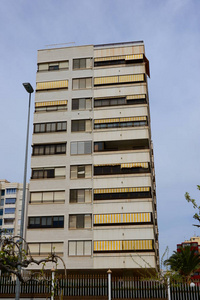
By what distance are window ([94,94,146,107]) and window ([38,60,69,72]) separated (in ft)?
23.1

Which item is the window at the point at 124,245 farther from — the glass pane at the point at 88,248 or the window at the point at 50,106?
the window at the point at 50,106

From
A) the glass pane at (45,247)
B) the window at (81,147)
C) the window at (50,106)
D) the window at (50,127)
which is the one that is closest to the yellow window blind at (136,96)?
the window at (81,147)

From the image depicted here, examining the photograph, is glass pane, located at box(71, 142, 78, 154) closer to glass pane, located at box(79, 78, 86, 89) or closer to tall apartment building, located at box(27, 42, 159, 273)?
tall apartment building, located at box(27, 42, 159, 273)

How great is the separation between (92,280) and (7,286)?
7.57m

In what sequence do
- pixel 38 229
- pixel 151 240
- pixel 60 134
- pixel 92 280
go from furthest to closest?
pixel 60 134
pixel 38 229
pixel 151 240
pixel 92 280

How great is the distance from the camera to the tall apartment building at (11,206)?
96.1 m

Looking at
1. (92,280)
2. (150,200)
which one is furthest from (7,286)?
(150,200)

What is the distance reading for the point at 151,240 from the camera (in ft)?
135

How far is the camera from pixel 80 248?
42.5m

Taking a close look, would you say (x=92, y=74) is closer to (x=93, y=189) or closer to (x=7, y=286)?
(x=93, y=189)

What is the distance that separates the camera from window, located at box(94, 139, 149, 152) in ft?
151

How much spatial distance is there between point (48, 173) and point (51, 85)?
1222 centimetres

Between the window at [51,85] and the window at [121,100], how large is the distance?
506 centimetres

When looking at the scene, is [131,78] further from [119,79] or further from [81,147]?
[81,147]
